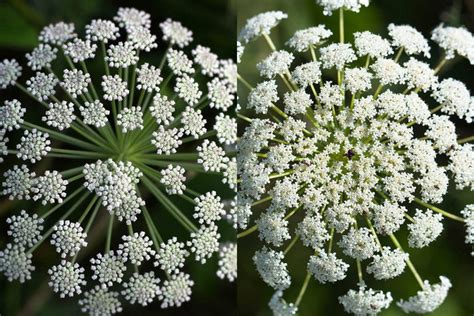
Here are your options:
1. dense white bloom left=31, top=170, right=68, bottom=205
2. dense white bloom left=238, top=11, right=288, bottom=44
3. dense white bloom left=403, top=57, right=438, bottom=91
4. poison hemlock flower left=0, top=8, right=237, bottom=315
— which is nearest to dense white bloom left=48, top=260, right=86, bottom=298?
poison hemlock flower left=0, top=8, right=237, bottom=315

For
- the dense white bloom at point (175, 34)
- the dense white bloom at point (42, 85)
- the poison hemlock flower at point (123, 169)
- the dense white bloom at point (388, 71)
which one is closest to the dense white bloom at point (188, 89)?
the poison hemlock flower at point (123, 169)

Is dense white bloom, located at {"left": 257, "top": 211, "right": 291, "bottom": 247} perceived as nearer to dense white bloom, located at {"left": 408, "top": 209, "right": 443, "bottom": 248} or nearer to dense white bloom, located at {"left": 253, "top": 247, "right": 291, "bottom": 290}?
dense white bloom, located at {"left": 253, "top": 247, "right": 291, "bottom": 290}

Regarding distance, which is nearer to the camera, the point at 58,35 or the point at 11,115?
the point at 11,115

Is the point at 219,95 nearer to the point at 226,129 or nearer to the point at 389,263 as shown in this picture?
the point at 226,129

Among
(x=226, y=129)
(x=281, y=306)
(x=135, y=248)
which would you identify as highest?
(x=226, y=129)

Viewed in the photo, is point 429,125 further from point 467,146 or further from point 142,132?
point 142,132

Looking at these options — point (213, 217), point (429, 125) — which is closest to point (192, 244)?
point (213, 217)

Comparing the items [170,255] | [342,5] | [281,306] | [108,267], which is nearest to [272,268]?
[281,306]

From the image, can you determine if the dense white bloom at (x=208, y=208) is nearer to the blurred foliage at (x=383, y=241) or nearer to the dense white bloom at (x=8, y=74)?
the blurred foliage at (x=383, y=241)
